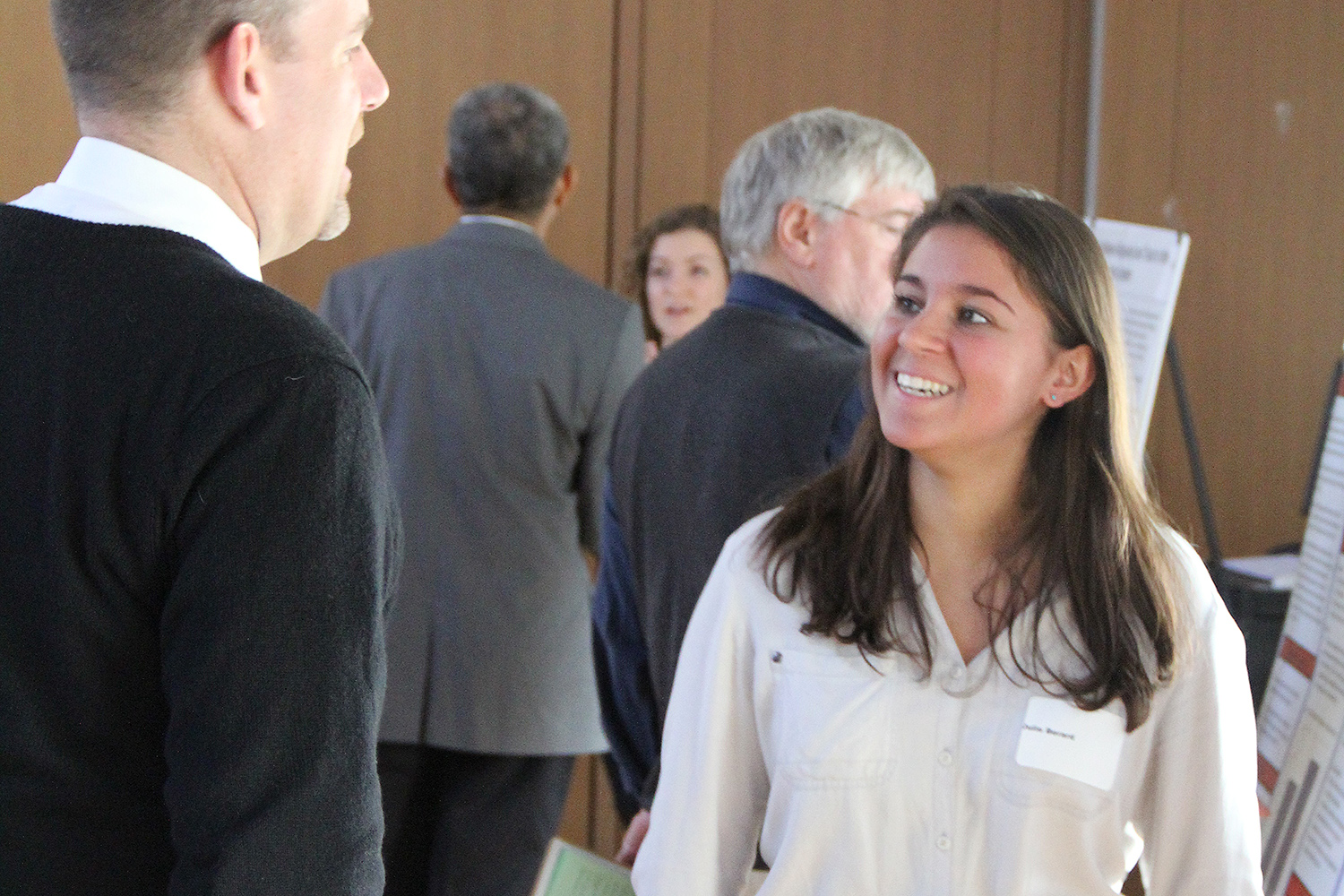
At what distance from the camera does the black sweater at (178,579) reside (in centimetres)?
90

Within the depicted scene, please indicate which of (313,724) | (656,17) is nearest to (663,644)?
(313,724)

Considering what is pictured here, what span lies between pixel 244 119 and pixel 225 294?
16 cm

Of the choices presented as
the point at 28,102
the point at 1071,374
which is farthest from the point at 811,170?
the point at 28,102

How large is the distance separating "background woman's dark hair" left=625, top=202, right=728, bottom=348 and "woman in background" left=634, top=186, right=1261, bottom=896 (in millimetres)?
1790

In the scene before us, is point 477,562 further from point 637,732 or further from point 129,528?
point 129,528

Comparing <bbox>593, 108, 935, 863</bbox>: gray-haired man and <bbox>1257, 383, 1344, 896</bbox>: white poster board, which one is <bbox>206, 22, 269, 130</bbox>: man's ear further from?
<bbox>1257, 383, 1344, 896</bbox>: white poster board

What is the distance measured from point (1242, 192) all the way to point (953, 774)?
2.95m

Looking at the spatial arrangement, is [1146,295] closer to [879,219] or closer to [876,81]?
[879,219]

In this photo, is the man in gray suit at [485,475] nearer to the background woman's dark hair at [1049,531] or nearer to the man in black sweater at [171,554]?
the background woman's dark hair at [1049,531]

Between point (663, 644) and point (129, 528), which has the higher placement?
point (129, 528)

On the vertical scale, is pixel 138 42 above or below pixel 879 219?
above

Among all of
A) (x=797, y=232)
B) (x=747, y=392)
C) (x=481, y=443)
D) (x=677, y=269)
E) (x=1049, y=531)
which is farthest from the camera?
(x=677, y=269)

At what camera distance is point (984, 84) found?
3.81 metres

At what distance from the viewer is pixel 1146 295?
9.29 feet
